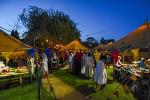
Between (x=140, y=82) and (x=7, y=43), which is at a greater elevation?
(x=7, y=43)

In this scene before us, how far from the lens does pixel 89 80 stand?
976 inches

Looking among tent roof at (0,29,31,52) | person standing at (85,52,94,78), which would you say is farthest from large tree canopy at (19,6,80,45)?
tent roof at (0,29,31,52)

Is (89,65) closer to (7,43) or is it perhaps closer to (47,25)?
(7,43)

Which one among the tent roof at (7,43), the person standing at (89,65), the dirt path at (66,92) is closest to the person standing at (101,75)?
the dirt path at (66,92)

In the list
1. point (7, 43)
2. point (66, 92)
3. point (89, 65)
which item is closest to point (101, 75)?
point (66, 92)

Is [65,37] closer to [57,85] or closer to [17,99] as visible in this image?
[57,85]

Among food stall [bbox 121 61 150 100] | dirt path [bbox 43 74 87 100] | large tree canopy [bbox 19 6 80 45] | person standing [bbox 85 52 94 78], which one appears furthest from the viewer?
large tree canopy [bbox 19 6 80 45]

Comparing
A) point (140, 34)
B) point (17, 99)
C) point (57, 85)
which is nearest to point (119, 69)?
point (57, 85)

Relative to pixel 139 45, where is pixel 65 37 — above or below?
above

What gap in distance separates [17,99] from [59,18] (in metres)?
43.1

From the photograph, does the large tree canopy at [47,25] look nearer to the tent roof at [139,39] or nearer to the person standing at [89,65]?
the person standing at [89,65]

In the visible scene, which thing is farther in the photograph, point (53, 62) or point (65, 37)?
point (65, 37)

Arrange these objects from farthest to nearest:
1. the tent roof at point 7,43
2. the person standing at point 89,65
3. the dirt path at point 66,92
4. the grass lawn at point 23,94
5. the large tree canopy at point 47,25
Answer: the large tree canopy at point 47,25 < the person standing at point 89,65 < the grass lawn at point 23,94 < the dirt path at point 66,92 < the tent roof at point 7,43

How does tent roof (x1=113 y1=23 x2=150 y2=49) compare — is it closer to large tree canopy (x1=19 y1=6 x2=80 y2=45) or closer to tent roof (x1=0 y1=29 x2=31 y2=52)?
tent roof (x1=0 y1=29 x2=31 y2=52)
